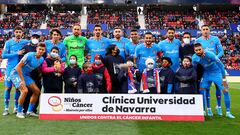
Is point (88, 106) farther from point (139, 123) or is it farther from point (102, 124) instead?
point (139, 123)

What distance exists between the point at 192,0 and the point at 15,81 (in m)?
40.0

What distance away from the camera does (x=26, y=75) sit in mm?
9398

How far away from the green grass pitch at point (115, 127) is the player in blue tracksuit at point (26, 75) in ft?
1.75

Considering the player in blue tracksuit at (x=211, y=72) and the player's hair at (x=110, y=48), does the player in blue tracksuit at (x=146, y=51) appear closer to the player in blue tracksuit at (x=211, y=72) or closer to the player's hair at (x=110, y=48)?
the player's hair at (x=110, y=48)

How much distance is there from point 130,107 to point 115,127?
840 millimetres

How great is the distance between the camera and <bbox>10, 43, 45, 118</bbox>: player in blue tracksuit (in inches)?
357

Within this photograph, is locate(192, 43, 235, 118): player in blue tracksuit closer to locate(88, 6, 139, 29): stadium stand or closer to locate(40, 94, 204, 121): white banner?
locate(40, 94, 204, 121): white banner

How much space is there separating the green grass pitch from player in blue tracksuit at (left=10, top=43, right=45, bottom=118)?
1.75ft

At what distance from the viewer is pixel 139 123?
8.55 m

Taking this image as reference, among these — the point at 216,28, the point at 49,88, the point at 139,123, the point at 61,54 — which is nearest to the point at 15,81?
the point at 49,88

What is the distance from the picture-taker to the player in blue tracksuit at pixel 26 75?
9.08m

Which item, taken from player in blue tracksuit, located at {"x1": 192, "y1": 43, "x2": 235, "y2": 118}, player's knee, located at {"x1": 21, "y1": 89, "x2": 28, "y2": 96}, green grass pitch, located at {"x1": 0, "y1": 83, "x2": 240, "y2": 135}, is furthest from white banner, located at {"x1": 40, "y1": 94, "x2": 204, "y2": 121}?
player in blue tracksuit, located at {"x1": 192, "y1": 43, "x2": 235, "y2": 118}

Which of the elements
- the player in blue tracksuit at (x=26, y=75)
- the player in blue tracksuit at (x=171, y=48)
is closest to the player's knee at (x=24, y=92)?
the player in blue tracksuit at (x=26, y=75)

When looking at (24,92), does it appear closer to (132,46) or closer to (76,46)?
(76,46)
